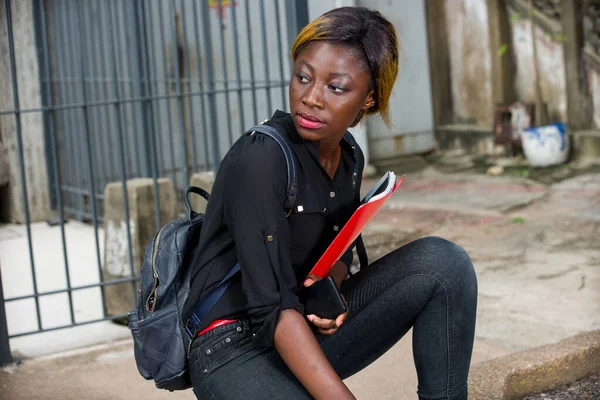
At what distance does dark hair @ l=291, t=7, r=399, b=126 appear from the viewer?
2424 mm

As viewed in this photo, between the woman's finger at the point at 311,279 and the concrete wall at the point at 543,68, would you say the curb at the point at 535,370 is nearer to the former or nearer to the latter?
the woman's finger at the point at 311,279

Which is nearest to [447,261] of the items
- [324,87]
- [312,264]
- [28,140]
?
[312,264]

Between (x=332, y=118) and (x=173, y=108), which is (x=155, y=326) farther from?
(x=173, y=108)

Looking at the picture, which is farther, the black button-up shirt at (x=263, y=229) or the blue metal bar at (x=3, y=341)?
the blue metal bar at (x=3, y=341)

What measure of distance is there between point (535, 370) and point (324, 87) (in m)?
1.66

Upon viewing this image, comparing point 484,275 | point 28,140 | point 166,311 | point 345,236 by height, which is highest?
point 28,140

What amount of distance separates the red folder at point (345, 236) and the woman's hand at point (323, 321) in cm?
2

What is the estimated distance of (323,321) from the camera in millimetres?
2430

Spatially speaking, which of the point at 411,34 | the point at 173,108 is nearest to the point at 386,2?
the point at 411,34

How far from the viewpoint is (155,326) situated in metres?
2.46

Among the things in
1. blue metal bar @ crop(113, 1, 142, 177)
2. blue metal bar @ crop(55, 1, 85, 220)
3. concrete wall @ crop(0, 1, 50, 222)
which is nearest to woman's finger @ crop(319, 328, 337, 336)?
blue metal bar @ crop(113, 1, 142, 177)

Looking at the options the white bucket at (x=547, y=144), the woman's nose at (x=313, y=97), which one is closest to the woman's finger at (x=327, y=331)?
the woman's nose at (x=313, y=97)

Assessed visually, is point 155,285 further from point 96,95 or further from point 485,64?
point 485,64

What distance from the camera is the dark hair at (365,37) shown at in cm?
242
